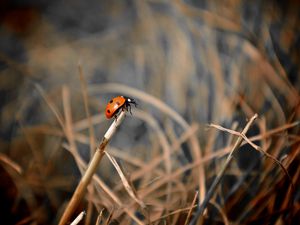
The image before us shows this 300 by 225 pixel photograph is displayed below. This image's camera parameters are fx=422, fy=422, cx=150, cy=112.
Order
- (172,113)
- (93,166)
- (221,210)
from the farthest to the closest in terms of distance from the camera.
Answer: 1. (172,113)
2. (221,210)
3. (93,166)

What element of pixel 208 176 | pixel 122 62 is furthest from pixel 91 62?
pixel 208 176

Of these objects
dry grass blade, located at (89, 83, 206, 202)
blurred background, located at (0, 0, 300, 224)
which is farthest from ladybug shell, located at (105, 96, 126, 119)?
dry grass blade, located at (89, 83, 206, 202)

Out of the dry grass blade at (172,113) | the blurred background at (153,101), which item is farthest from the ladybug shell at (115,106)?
the dry grass blade at (172,113)

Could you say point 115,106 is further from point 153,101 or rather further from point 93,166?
point 153,101

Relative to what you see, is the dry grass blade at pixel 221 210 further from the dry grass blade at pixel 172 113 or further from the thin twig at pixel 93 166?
the thin twig at pixel 93 166

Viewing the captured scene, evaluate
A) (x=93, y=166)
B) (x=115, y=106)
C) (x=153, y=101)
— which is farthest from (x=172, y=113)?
(x=93, y=166)

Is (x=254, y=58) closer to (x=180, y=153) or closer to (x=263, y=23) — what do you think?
(x=263, y=23)

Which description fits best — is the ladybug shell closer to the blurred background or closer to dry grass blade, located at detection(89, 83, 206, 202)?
the blurred background

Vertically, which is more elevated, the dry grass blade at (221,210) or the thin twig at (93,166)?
the thin twig at (93,166)
